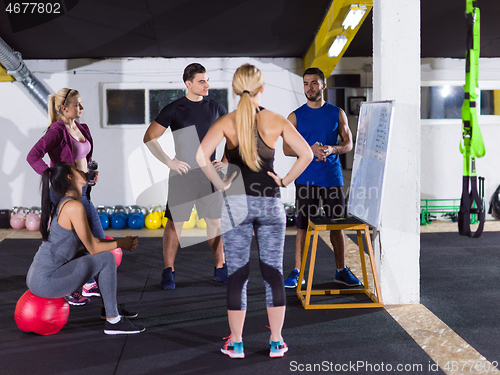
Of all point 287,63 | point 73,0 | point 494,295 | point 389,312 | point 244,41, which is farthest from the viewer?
point 287,63

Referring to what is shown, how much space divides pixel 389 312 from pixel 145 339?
1.48 meters

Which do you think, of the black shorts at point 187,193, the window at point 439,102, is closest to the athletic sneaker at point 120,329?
the black shorts at point 187,193

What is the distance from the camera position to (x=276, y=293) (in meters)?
2.10

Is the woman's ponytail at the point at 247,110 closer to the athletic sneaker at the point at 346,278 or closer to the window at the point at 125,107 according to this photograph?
the athletic sneaker at the point at 346,278

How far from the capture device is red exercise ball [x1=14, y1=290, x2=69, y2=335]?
2.40 metres

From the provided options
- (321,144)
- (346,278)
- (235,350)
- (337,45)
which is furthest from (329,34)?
(235,350)

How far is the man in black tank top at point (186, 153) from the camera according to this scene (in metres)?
3.23

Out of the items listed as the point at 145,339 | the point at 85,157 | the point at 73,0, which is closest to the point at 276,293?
the point at 145,339

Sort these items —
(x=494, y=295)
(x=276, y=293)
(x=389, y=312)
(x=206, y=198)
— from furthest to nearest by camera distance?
(x=206, y=198), (x=494, y=295), (x=389, y=312), (x=276, y=293)

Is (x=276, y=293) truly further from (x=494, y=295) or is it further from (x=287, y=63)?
(x=287, y=63)

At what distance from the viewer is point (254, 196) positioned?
6.81ft

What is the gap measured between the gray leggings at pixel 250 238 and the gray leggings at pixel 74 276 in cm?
78

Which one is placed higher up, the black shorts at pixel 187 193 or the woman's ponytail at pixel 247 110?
the woman's ponytail at pixel 247 110

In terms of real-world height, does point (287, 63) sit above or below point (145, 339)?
above
